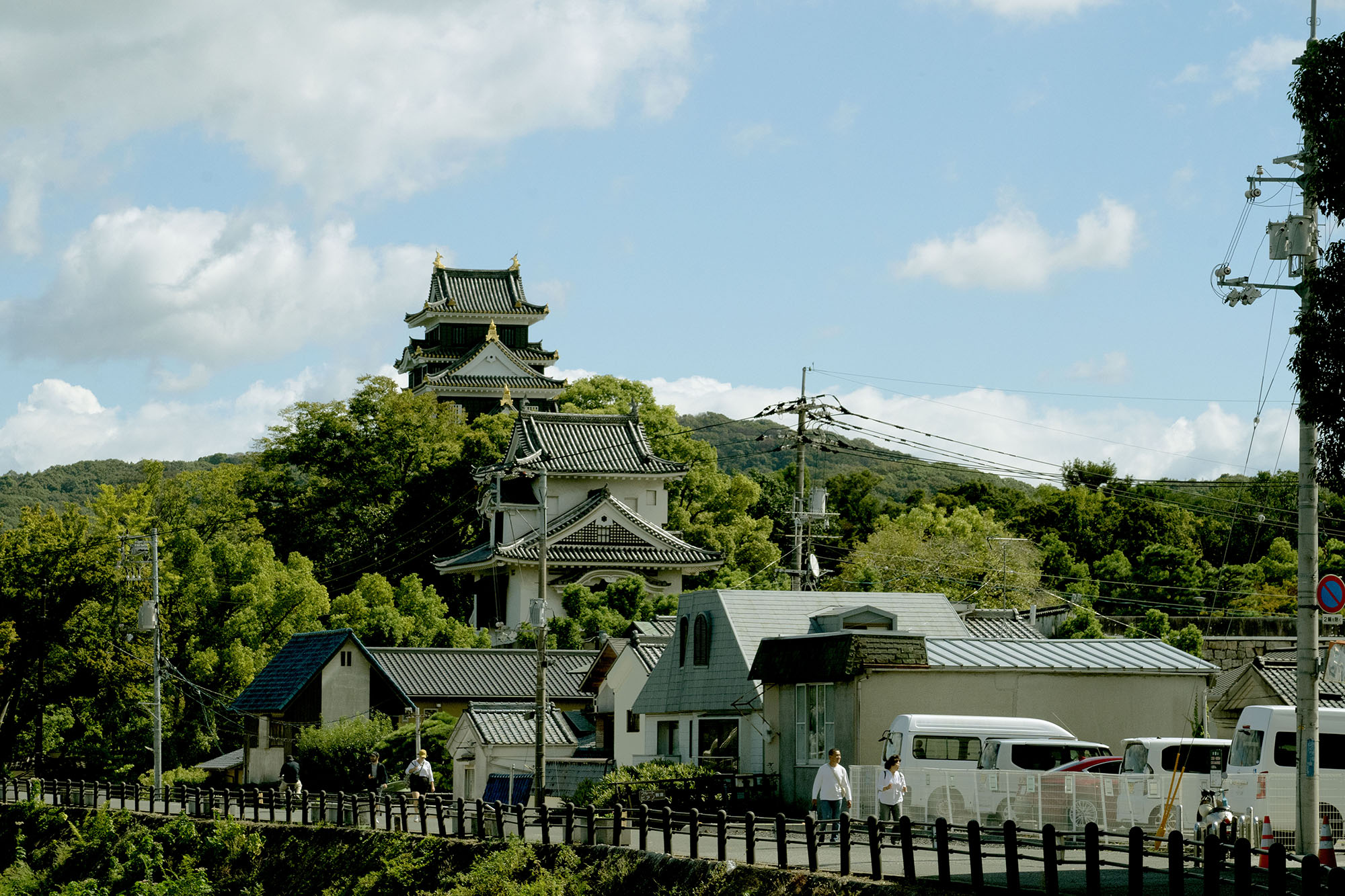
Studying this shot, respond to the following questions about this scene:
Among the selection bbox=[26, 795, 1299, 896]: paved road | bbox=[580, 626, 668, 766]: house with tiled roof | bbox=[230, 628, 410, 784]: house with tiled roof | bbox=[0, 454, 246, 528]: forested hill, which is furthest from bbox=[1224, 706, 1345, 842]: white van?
bbox=[0, 454, 246, 528]: forested hill

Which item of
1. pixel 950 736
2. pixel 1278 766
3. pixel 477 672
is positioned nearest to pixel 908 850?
pixel 1278 766

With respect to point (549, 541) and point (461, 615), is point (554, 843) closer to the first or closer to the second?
point (549, 541)

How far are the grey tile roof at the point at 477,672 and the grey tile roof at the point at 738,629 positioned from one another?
29.4 feet

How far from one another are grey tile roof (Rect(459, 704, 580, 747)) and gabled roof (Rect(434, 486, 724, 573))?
25.4 meters

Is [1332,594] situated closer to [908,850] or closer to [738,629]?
[908,850]

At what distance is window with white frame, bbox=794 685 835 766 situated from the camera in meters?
28.0

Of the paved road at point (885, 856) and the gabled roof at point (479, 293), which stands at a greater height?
the gabled roof at point (479, 293)

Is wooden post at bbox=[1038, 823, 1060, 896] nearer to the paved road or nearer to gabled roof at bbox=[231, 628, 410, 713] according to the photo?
the paved road

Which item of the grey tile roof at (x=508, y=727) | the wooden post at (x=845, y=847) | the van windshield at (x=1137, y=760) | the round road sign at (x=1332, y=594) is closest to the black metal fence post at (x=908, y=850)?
the wooden post at (x=845, y=847)

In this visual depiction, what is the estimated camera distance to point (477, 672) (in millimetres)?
44281

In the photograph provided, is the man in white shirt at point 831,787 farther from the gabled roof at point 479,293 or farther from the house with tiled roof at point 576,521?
the gabled roof at point 479,293

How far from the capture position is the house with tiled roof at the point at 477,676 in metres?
43.1

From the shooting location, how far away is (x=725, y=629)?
32.7 meters

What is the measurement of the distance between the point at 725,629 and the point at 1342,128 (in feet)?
68.8
